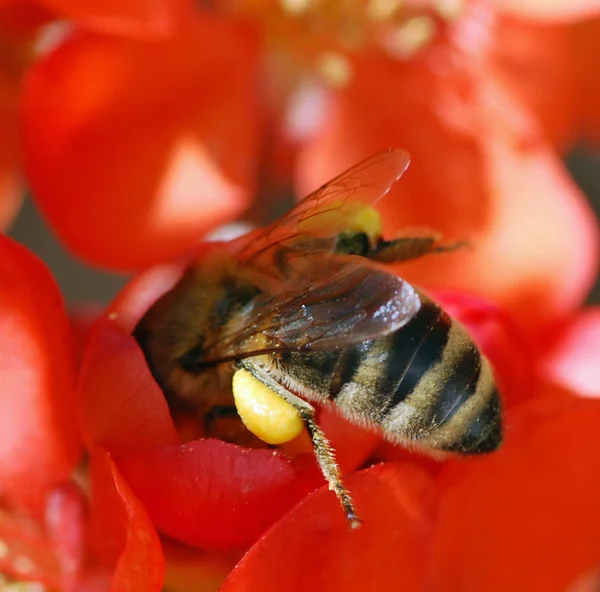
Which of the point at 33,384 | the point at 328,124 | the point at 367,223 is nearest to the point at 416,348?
the point at 367,223

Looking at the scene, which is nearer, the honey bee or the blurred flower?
the honey bee

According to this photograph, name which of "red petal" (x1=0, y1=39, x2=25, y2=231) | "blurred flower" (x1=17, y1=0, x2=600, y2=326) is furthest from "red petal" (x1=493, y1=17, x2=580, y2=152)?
"red petal" (x1=0, y1=39, x2=25, y2=231)

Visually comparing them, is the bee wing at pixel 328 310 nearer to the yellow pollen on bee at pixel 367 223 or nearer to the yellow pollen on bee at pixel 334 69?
the yellow pollen on bee at pixel 367 223

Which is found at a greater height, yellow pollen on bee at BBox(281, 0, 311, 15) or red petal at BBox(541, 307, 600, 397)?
yellow pollen on bee at BBox(281, 0, 311, 15)

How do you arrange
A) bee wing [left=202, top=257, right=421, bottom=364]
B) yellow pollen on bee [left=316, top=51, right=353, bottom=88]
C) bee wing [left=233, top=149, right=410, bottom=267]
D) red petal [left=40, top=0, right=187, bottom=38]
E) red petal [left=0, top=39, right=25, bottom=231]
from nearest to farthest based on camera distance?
1. bee wing [left=202, top=257, right=421, bottom=364]
2. bee wing [left=233, top=149, right=410, bottom=267]
3. red petal [left=40, top=0, right=187, bottom=38]
4. red petal [left=0, top=39, right=25, bottom=231]
5. yellow pollen on bee [left=316, top=51, right=353, bottom=88]

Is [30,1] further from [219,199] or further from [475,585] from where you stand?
[475,585]

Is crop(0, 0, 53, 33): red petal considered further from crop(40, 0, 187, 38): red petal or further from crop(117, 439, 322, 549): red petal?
crop(117, 439, 322, 549): red petal

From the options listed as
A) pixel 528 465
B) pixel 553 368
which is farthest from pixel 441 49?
pixel 528 465

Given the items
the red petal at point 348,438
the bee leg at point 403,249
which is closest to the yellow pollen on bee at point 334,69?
the bee leg at point 403,249
